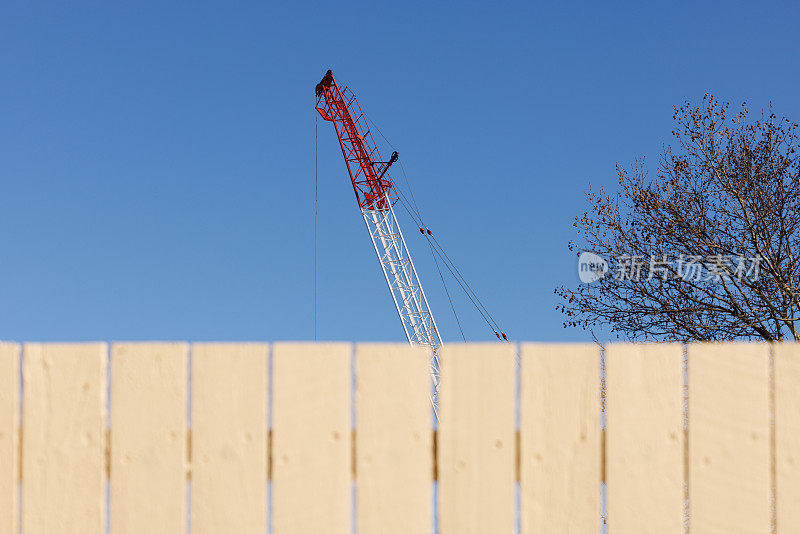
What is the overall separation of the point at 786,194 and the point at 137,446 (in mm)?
11521

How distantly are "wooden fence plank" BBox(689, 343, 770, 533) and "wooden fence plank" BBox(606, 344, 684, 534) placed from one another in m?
0.08

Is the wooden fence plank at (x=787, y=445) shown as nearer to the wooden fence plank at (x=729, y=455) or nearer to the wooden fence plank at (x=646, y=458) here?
the wooden fence plank at (x=729, y=455)

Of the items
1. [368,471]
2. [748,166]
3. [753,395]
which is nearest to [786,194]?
[748,166]

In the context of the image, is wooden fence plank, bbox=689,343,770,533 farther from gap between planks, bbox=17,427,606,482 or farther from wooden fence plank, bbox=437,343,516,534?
wooden fence plank, bbox=437,343,516,534

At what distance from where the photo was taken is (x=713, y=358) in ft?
9.61

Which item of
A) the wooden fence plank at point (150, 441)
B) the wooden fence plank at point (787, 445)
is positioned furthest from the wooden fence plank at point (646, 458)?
the wooden fence plank at point (150, 441)

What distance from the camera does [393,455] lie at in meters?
2.78

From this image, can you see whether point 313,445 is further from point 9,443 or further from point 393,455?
point 9,443

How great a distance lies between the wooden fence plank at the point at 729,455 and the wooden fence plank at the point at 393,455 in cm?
111

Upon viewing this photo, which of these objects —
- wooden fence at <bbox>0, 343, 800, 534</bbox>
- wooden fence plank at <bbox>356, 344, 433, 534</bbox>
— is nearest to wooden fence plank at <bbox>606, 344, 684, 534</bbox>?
wooden fence at <bbox>0, 343, 800, 534</bbox>

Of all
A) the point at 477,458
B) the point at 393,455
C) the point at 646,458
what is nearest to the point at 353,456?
the point at 393,455

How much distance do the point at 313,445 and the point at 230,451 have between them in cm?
34

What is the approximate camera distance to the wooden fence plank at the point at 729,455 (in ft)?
9.36

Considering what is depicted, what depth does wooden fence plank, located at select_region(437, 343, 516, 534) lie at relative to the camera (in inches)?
109
